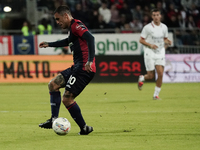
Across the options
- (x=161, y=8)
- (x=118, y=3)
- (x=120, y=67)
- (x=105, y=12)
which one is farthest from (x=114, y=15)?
(x=120, y=67)

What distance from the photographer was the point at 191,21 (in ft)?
71.2

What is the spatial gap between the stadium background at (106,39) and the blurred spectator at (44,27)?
0.22 ft

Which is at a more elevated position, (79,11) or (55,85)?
(79,11)

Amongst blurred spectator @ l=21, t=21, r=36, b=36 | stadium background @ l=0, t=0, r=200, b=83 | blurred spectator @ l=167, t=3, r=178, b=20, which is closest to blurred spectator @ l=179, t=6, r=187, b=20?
stadium background @ l=0, t=0, r=200, b=83

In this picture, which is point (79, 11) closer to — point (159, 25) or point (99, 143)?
point (159, 25)

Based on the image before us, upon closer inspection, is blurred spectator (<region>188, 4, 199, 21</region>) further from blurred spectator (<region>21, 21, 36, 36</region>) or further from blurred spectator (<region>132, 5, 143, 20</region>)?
blurred spectator (<region>21, 21, 36, 36</region>)

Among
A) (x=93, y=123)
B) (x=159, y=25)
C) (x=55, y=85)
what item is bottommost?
(x=93, y=123)

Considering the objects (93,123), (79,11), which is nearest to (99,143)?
(93,123)

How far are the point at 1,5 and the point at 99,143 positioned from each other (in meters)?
18.1

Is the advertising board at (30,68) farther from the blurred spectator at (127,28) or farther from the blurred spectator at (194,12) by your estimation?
the blurred spectator at (194,12)

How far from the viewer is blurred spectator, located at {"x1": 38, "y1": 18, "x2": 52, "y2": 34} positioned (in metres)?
21.0

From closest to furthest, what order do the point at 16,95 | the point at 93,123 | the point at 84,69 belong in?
the point at 84,69 < the point at 93,123 < the point at 16,95

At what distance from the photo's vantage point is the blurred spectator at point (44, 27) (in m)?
21.0

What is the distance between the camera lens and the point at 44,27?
21.2m
